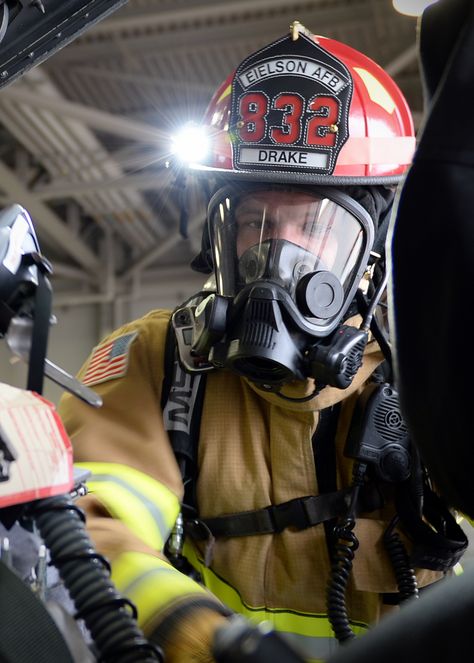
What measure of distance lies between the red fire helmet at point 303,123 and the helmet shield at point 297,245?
59 mm

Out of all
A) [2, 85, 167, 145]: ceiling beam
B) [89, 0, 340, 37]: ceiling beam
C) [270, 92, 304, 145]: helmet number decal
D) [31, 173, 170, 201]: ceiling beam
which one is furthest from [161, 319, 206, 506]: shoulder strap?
[31, 173, 170, 201]: ceiling beam

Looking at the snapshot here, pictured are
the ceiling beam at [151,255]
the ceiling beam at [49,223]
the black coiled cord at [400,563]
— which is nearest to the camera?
the black coiled cord at [400,563]

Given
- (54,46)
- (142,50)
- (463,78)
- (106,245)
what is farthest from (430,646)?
(106,245)

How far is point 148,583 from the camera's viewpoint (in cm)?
128

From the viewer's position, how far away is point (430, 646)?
1.86 feet

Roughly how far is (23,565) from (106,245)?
8.19 metres

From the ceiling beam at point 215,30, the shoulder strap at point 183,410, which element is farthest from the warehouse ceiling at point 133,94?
the shoulder strap at point 183,410

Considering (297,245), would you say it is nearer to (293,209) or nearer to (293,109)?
(293,209)

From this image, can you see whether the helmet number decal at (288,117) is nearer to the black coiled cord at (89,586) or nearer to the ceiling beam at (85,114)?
the black coiled cord at (89,586)

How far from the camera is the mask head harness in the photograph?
2.02 meters

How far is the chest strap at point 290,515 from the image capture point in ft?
6.82

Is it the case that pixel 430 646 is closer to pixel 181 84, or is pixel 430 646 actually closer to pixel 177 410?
pixel 177 410

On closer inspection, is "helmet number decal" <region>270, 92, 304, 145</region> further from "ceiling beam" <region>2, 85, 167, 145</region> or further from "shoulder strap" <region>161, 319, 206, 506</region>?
"ceiling beam" <region>2, 85, 167, 145</region>

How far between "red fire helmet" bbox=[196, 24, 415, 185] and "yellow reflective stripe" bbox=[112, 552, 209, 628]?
1085 millimetres
